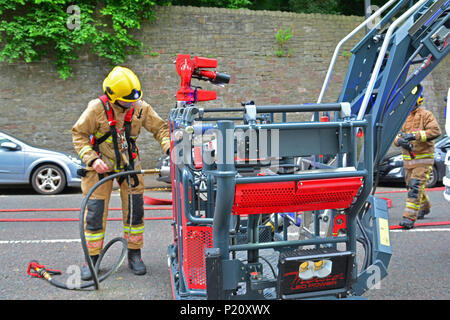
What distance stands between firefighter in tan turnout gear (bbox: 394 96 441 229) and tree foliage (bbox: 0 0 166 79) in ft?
28.8

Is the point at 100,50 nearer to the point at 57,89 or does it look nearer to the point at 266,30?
the point at 57,89

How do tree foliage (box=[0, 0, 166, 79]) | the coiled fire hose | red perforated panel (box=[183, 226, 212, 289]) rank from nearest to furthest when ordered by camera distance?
red perforated panel (box=[183, 226, 212, 289]) < the coiled fire hose < tree foliage (box=[0, 0, 166, 79])

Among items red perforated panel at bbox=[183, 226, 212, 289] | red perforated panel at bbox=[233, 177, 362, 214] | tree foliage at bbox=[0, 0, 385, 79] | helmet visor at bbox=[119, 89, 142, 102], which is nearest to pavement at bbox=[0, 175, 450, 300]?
red perforated panel at bbox=[183, 226, 212, 289]

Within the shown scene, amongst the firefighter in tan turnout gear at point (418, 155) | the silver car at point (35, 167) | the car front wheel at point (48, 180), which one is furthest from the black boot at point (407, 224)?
the car front wheel at point (48, 180)

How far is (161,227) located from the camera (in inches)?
250

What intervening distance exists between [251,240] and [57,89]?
11.1 meters

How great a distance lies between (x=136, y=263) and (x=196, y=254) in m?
1.50

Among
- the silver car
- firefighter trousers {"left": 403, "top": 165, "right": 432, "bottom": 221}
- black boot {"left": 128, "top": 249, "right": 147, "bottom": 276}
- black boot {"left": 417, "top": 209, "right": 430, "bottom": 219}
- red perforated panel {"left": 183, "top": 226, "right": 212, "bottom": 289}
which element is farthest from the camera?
the silver car

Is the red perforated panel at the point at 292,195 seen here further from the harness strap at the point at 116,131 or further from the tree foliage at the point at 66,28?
the tree foliage at the point at 66,28

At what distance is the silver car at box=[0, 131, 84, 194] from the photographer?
9.25 m

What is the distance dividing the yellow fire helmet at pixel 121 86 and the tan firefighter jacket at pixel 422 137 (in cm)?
401

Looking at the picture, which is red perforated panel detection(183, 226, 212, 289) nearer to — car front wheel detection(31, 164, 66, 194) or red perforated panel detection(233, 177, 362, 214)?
red perforated panel detection(233, 177, 362, 214)

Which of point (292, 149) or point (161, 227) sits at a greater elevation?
point (292, 149)

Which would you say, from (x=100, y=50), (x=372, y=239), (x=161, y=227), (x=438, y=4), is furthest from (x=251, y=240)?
(x=100, y=50)
